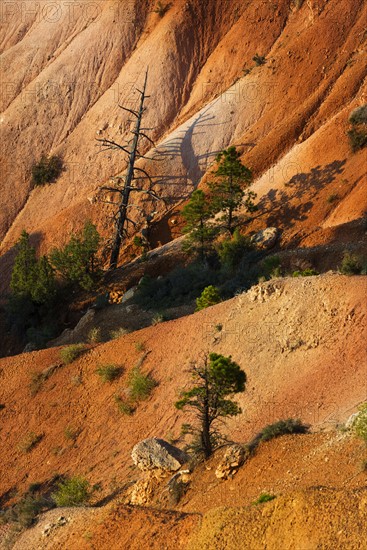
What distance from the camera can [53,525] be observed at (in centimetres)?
1565

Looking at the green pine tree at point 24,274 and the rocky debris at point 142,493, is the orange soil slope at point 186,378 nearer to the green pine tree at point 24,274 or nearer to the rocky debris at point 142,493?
the rocky debris at point 142,493

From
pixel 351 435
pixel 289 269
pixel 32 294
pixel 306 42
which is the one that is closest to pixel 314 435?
pixel 351 435

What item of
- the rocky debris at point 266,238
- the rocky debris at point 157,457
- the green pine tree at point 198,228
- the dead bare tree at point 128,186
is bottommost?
the rocky debris at point 157,457

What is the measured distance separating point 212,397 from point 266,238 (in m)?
20.0

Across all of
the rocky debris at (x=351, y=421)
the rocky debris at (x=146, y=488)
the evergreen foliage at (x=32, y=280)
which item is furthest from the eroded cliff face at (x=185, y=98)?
the rocky debris at (x=351, y=421)

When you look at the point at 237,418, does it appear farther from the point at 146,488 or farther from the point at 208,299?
the point at 208,299

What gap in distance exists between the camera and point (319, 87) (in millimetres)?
43844

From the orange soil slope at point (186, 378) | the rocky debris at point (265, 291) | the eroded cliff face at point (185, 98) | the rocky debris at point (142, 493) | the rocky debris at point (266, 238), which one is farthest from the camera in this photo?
the eroded cliff face at point (185, 98)

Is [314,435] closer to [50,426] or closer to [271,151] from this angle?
[50,426]

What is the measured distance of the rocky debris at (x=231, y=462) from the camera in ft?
50.0

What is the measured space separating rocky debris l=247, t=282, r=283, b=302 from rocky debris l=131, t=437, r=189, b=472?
275 inches

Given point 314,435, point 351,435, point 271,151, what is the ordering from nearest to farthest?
point 351,435 < point 314,435 < point 271,151

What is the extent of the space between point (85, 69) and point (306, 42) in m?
15.5

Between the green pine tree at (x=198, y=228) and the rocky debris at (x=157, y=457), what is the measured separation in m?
19.9
